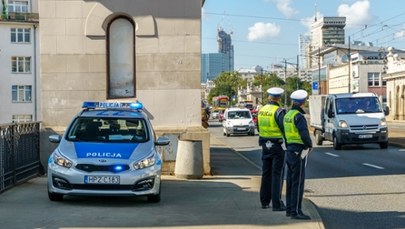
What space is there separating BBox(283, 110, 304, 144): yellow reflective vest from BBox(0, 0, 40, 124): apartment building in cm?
6382

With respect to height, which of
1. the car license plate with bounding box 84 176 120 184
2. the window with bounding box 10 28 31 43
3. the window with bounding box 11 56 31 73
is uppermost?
the window with bounding box 10 28 31 43

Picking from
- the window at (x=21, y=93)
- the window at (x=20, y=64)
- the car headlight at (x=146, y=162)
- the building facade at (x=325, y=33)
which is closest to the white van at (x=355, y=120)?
the car headlight at (x=146, y=162)

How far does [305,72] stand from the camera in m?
164

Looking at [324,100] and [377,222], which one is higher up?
[324,100]

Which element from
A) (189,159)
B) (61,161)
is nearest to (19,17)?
(189,159)

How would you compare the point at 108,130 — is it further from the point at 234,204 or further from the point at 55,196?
the point at 234,204

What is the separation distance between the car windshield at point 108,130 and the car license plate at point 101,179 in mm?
1149

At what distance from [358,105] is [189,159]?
13859 mm

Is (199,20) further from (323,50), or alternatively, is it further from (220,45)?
(220,45)

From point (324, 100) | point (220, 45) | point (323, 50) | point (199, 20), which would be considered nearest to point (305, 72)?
point (323, 50)

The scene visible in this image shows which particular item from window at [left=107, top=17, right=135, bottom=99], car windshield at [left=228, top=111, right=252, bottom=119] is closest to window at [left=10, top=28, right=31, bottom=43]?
car windshield at [left=228, top=111, right=252, bottom=119]

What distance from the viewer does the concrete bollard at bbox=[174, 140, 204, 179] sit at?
14.0m

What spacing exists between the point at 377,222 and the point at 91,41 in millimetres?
8667

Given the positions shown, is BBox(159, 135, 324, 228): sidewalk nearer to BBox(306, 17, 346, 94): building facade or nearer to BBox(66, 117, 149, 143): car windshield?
BBox(66, 117, 149, 143): car windshield
